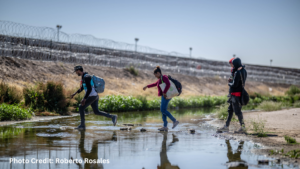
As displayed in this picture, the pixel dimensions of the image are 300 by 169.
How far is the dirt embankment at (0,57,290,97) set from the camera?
22983 mm

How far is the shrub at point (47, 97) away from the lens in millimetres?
13898

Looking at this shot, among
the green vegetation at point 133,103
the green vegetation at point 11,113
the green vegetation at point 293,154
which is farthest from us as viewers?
the green vegetation at point 133,103

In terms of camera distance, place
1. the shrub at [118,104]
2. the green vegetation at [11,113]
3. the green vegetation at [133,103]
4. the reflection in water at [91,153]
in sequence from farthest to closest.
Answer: the green vegetation at [133,103] < the shrub at [118,104] < the green vegetation at [11,113] < the reflection in water at [91,153]

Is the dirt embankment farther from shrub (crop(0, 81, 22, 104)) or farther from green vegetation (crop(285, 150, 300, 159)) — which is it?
green vegetation (crop(285, 150, 300, 159))

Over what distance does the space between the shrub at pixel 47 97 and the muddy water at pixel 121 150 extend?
557 cm

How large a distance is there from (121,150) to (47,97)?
9.14 meters

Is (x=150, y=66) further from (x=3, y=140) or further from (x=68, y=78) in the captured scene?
(x=3, y=140)

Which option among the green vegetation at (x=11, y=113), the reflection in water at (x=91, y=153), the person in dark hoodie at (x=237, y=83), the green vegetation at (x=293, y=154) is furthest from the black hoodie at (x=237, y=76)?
the green vegetation at (x=11, y=113)

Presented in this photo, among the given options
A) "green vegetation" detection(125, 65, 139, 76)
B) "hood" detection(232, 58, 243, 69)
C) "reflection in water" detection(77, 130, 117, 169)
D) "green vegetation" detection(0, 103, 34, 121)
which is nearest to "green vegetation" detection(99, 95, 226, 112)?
"green vegetation" detection(0, 103, 34, 121)

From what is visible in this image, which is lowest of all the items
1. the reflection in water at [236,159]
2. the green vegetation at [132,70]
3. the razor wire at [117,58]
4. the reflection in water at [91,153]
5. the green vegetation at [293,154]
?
the reflection in water at [91,153]

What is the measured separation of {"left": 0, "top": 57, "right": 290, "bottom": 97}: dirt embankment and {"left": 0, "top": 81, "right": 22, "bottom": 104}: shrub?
10.8 feet

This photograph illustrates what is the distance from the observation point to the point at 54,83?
14625 mm

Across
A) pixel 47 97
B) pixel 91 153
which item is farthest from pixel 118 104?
pixel 91 153

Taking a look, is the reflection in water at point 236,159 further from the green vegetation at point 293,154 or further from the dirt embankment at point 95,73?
the dirt embankment at point 95,73
